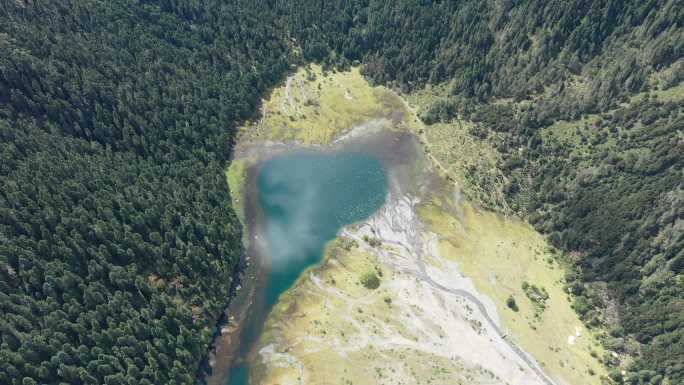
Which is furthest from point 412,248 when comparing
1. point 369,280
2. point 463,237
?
point 369,280

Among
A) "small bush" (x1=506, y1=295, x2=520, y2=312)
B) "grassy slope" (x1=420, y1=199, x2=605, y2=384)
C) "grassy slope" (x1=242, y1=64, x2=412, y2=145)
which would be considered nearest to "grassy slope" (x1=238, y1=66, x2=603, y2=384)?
"grassy slope" (x1=420, y1=199, x2=605, y2=384)

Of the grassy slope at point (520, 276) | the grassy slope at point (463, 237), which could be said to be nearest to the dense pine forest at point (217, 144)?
the grassy slope at point (520, 276)

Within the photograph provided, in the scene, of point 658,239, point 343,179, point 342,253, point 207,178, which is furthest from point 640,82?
point 207,178

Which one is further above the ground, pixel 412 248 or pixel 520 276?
pixel 520 276

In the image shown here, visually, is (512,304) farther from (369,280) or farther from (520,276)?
(369,280)

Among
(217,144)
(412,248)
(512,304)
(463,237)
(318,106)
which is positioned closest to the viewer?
(512,304)

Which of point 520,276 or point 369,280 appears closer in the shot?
point 369,280

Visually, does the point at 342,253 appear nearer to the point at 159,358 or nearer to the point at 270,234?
the point at 270,234
